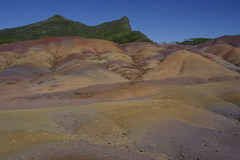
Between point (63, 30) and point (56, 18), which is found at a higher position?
point (56, 18)

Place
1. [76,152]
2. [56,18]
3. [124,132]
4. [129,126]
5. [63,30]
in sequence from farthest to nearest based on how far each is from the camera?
[56,18]
[63,30]
[129,126]
[124,132]
[76,152]

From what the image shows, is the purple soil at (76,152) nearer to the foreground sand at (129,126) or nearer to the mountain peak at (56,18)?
the foreground sand at (129,126)

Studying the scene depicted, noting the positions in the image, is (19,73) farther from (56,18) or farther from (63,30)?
(56,18)

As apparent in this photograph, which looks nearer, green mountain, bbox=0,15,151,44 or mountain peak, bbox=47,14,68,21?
green mountain, bbox=0,15,151,44

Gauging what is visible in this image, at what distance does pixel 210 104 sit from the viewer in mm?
13219

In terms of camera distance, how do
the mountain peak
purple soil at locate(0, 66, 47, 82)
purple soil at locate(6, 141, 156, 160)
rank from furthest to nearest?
the mountain peak
purple soil at locate(0, 66, 47, 82)
purple soil at locate(6, 141, 156, 160)

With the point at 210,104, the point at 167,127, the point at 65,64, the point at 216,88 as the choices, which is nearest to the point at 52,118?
the point at 167,127

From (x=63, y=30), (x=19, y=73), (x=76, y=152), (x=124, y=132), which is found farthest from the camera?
(x=63, y=30)

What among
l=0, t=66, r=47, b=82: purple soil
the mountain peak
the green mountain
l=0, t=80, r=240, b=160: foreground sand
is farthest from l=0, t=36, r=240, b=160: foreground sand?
the mountain peak

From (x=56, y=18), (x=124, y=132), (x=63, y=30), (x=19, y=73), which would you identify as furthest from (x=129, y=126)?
(x=56, y=18)

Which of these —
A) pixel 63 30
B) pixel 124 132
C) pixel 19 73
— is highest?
pixel 63 30

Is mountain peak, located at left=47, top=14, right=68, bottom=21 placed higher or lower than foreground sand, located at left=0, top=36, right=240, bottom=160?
higher

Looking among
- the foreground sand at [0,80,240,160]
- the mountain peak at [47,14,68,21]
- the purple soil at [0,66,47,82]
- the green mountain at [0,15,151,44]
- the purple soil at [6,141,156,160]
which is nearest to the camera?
the purple soil at [6,141,156,160]

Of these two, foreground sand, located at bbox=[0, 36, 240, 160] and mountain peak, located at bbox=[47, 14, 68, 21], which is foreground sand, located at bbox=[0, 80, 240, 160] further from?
mountain peak, located at bbox=[47, 14, 68, 21]
